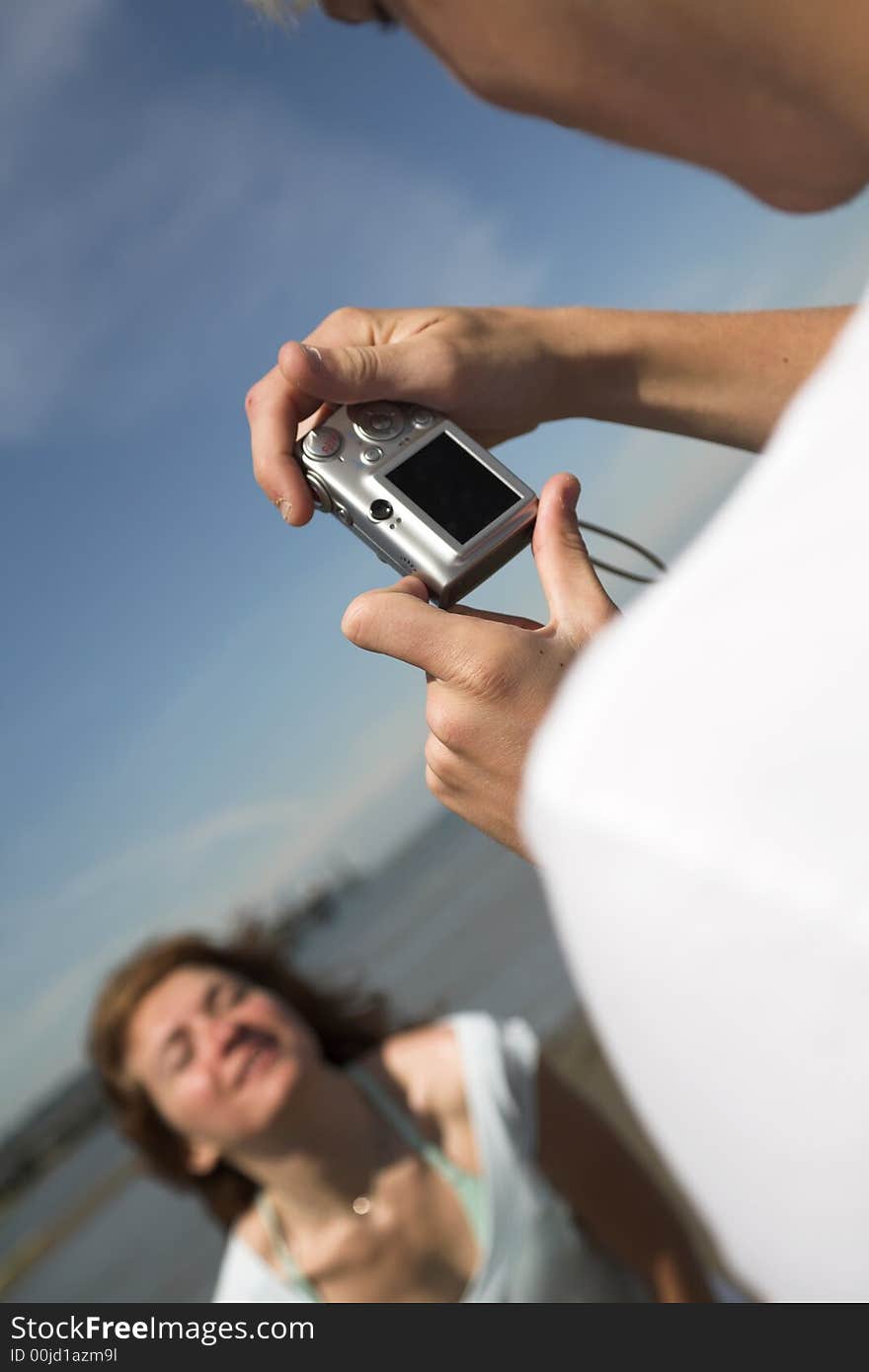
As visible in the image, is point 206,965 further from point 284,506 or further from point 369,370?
point 369,370

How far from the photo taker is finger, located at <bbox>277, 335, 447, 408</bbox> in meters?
1.42

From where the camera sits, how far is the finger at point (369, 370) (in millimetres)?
1425

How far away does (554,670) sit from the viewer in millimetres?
1008

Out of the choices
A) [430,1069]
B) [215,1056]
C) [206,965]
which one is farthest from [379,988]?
[430,1069]

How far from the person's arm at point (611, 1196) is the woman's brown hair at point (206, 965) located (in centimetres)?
71

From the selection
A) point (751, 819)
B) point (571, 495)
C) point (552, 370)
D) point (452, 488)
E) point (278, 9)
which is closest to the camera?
point (751, 819)

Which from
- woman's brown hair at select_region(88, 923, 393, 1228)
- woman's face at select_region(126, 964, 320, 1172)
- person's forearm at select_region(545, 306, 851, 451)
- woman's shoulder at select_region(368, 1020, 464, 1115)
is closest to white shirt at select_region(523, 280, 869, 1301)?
person's forearm at select_region(545, 306, 851, 451)

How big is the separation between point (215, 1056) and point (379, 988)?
3687 millimetres

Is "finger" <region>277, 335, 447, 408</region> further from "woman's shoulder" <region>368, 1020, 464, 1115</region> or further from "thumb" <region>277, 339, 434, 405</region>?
"woman's shoulder" <region>368, 1020, 464, 1115</region>

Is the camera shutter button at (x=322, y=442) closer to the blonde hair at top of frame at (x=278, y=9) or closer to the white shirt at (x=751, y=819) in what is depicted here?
the blonde hair at top of frame at (x=278, y=9)

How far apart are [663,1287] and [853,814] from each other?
3235 millimetres

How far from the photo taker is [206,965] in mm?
3969

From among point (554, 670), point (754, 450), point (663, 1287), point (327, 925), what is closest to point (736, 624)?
point (554, 670)

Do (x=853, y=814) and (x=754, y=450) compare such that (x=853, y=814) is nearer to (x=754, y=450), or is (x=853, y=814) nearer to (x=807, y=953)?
(x=807, y=953)
